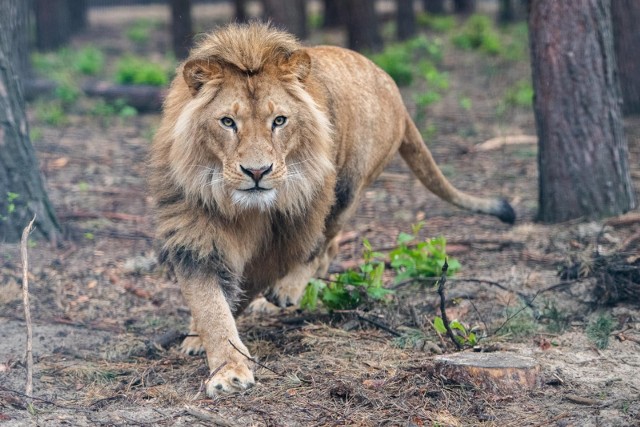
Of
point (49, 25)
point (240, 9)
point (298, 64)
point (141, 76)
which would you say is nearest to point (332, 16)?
point (240, 9)

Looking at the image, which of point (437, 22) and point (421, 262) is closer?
point (421, 262)

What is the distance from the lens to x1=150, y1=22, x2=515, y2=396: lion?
4.21 metres

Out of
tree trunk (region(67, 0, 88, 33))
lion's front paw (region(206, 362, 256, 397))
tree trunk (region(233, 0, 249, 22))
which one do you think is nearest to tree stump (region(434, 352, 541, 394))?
lion's front paw (region(206, 362, 256, 397))

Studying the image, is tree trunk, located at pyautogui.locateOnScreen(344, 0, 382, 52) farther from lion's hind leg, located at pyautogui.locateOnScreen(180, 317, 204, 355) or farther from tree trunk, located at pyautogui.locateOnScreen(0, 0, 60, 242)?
lion's hind leg, located at pyautogui.locateOnScreen(180, 317, 204, 355)

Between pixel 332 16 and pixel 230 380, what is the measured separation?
1560 centimetres

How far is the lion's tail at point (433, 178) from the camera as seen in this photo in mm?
6219

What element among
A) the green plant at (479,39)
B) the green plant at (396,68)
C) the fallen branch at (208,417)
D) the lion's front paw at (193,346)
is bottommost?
the lion's front paw at (193,346)

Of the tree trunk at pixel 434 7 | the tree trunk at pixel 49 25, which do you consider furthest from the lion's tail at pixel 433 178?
the tree trunk at pixel 434 7

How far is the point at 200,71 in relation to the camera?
433cm

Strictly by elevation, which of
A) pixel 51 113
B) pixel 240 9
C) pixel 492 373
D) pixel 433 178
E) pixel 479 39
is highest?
pixel 240 9

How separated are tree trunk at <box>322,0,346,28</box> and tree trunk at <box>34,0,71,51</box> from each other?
509 cm

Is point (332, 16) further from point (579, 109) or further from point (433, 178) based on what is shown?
point (433, 178)

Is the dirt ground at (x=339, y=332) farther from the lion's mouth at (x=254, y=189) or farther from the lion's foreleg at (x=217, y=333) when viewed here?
the lion's mouth at (x=254, y=189)

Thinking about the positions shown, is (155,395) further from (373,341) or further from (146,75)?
(146,75)
